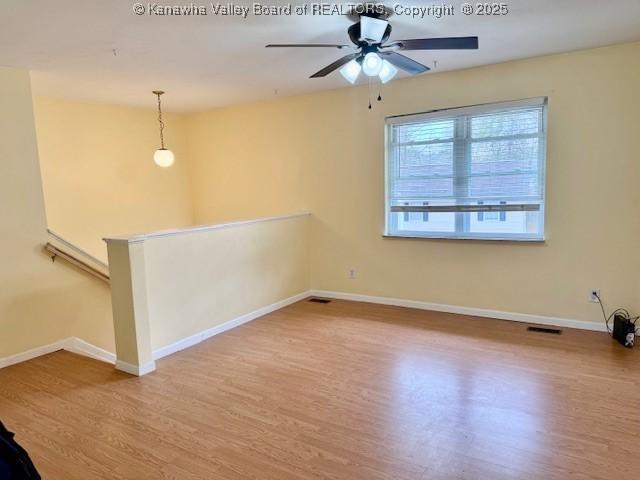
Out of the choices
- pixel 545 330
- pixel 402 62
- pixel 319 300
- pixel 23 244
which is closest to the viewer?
pixel 402 62

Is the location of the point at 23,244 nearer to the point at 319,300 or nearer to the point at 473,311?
the point at 319,300

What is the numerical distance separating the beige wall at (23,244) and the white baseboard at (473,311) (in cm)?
284

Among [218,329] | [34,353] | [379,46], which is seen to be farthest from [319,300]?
[379,46]

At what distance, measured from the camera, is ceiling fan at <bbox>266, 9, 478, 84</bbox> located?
252 cm

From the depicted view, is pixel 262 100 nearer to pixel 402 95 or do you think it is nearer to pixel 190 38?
pixel 402 95

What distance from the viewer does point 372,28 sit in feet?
8.39

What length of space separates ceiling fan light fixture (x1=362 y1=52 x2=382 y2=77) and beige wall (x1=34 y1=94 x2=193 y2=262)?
3212 millimetres

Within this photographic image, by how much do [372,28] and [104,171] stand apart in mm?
4087

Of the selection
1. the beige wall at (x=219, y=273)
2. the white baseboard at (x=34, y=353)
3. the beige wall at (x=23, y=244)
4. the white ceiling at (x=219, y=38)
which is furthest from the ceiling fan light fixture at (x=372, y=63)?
the white baseboard at (x=34, y=353)

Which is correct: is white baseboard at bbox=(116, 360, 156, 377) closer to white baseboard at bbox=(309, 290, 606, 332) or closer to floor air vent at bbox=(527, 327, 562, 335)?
white baseboard at bbox=(309, 290, 606, 332)

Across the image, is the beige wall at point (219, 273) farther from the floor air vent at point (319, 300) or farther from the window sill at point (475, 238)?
the window sill at point (475, 238)

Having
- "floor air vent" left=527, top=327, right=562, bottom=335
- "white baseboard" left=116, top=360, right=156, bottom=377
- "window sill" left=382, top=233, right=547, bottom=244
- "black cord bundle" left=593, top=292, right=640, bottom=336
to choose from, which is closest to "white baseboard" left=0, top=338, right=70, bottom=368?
"white baseboard" left=116, top=360, right=156, bottom=377

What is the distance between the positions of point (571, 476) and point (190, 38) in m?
3.51

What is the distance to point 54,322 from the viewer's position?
388 centimetres
